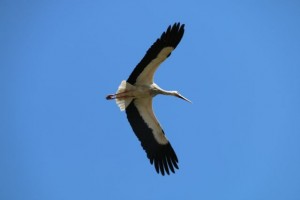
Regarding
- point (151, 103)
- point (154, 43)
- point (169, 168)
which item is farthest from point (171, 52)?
point (169, 168)

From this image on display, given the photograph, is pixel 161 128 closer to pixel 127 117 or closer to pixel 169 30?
pixel 127 117

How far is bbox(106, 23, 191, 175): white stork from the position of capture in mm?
15672

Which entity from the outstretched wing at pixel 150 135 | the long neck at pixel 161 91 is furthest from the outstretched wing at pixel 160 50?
the outstretched wing at pixel 150 135

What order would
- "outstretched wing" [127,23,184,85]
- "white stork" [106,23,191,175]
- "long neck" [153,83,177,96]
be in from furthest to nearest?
"long neck" [153,83,177,96] → "white stork" [106,23,191,175] → "outstretched wing" [127,23,184,85]

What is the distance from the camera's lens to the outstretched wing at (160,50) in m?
14.9

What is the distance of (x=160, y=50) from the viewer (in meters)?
15.0

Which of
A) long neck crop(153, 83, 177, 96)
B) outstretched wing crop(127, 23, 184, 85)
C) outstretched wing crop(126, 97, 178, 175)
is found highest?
outstretched wing crop(127, 23, 184, 85)

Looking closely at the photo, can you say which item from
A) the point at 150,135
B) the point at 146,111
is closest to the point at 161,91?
the point at 146,111

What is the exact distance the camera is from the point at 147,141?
1583cm

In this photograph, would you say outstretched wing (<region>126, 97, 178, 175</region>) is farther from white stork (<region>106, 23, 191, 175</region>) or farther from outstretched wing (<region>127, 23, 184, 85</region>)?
outstretched wing (<region>127, 23, 184, 85</region>)

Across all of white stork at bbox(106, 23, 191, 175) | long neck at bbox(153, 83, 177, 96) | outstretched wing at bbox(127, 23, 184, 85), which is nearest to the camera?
outstretched wing at bbox(127, 23, 184, 85)

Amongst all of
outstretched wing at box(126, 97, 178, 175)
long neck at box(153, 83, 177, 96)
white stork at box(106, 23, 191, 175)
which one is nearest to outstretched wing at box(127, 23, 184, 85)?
white stork at box(106, 23, 191, 175)

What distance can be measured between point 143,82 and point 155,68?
0.59 meters

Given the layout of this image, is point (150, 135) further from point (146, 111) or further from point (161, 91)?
point (161, 91)
